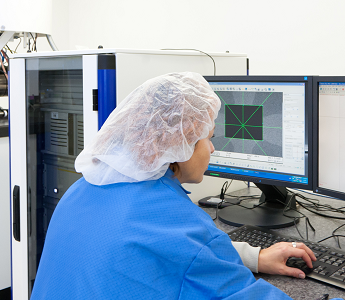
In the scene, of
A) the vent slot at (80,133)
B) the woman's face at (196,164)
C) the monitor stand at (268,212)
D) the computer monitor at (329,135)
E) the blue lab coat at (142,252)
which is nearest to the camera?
the blue lab coat at (142,252)

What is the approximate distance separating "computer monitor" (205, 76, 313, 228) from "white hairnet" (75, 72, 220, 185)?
44cm

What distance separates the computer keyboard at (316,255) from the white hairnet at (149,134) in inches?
15.5

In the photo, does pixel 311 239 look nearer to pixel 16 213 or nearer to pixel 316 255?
pixel 316 255

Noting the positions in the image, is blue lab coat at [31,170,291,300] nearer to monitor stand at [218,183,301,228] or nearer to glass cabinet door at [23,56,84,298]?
monitor stand at [218,183,301,228]

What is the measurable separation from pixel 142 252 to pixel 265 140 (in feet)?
2.42

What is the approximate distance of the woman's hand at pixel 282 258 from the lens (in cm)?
94

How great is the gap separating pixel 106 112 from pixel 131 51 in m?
0.21

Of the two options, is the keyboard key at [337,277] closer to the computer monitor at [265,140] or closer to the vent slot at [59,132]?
the computer monitor at [265,140]

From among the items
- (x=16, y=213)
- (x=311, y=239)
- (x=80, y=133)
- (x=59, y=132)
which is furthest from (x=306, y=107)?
(x=16, y=213)

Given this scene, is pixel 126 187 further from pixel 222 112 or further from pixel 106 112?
pixel 222 112

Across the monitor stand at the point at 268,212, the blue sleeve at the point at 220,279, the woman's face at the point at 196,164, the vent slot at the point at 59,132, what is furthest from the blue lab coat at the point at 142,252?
the vent slot at the point at 59,132

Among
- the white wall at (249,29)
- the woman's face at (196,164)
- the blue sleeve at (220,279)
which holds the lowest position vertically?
the blue sleeve at (220,279)

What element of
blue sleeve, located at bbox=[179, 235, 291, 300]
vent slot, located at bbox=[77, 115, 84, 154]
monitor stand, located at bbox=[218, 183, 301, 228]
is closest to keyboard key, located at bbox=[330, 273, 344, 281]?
blue sleeve, located at bbox=[179, 235, 291, 300]

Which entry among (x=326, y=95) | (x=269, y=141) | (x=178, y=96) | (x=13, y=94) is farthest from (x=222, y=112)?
(x=13, y=94)
